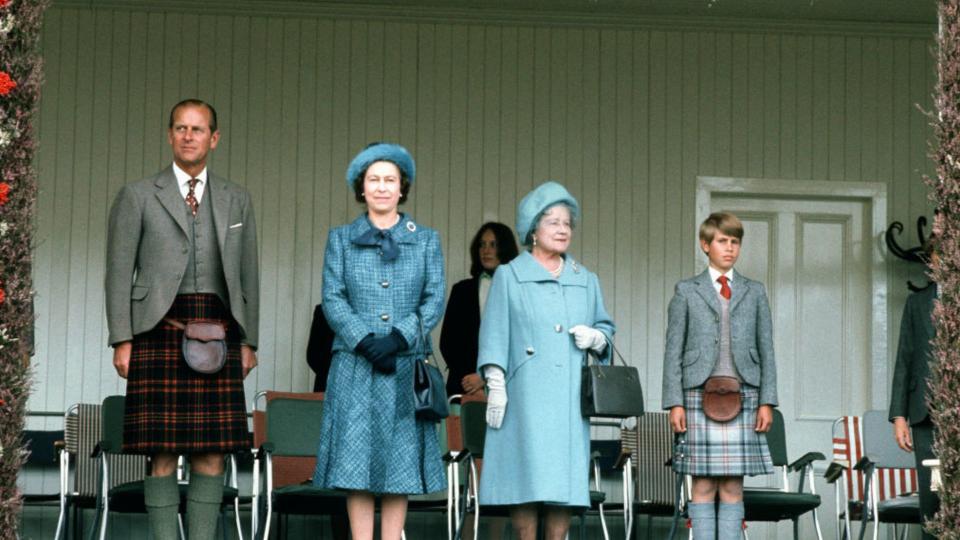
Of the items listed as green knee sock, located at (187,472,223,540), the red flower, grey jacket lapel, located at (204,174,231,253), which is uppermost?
the red flower

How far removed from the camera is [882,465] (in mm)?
8516

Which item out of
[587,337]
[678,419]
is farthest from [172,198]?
[678,419]

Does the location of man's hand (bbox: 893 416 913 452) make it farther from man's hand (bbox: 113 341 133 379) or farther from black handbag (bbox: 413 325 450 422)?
man's hand (bbox: 113 341 133 379)

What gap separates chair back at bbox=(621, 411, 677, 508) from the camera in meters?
8.85

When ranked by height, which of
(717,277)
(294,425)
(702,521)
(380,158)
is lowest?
(702,521)

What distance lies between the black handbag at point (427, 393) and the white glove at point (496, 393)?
376 millimetres

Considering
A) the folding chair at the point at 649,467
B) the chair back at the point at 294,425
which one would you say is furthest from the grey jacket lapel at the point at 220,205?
the folding chair at the point at 649,467

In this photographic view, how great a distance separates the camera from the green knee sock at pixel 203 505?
638cm

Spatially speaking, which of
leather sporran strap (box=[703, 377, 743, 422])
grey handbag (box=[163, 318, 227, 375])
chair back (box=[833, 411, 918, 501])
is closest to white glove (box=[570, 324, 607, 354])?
leather sporran strap (box=[703, 377, 743, 422])

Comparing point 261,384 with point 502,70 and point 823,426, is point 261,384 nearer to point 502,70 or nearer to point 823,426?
point 502,70

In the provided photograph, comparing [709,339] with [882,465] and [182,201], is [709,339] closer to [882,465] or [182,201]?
[882,465]

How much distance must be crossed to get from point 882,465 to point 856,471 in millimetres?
1217

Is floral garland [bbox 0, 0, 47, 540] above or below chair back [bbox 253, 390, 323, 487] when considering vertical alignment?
above

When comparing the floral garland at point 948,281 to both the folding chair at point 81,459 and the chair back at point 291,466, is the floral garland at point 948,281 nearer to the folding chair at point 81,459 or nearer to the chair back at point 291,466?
the chair back at point 291,466
